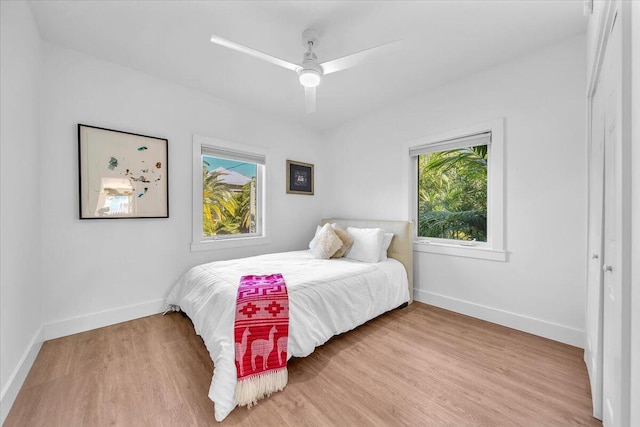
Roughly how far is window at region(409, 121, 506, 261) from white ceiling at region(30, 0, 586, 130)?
0.71m

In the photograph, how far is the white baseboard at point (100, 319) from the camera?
7.32 feet

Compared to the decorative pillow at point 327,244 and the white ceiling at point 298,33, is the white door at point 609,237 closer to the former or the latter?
the white ceiling at point 298,33

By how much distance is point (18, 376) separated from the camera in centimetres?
163

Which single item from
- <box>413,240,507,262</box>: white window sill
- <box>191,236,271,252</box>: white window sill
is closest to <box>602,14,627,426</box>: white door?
<box>413,240,507,262</box>: white window sill

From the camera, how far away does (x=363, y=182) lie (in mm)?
3787

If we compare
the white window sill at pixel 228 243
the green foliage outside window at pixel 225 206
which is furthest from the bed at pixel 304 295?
the green foliage outside window at pixel 225 206

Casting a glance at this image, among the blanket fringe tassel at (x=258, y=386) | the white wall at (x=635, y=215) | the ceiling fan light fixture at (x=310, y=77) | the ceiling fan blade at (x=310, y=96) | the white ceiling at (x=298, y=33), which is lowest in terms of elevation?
the blanket fringe tassel at (x=258, y=386)

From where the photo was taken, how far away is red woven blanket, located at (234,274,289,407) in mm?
1541

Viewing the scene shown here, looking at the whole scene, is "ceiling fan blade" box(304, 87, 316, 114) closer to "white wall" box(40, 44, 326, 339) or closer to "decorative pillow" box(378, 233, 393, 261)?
"white wall" box(40, 44, 326, 339)

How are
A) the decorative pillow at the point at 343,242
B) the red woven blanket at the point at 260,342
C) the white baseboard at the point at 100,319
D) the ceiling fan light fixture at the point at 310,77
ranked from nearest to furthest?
the red woven blanket at the point at 260,342
the ceiling fan light fixture at the point at 310,77
the white baseboard at the point at 100,319
the decorative pillow at the point at 343,242

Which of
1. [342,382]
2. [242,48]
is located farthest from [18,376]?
[242,48]

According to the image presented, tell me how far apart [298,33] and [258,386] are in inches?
99.6

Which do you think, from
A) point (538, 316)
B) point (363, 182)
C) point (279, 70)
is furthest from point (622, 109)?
point (363, 182)

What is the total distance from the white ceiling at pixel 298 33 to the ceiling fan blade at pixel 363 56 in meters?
0.34
